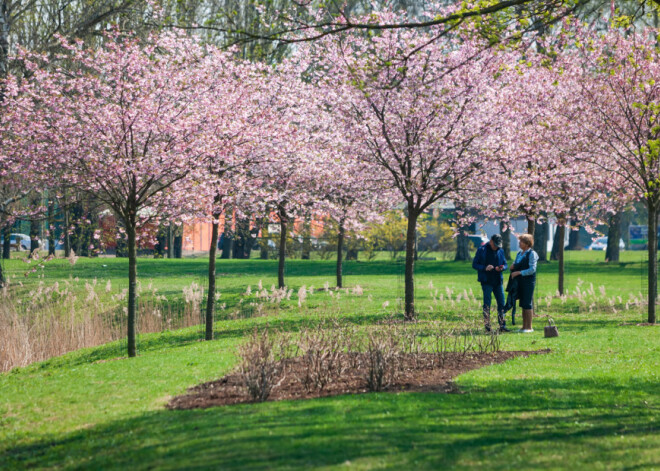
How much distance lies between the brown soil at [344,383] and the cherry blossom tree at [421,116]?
6.66m

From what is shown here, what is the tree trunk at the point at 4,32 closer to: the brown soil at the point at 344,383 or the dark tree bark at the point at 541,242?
the brown soil at the point at 344,383

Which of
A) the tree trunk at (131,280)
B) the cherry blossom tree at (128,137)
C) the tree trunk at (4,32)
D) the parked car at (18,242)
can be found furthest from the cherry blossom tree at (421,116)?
the parked car at (18,242)

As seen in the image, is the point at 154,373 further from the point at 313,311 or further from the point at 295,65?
the point at 295,65

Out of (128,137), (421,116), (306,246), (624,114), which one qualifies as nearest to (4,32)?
(128,137)

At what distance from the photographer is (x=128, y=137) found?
1321 cm

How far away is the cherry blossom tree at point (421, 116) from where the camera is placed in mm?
16750

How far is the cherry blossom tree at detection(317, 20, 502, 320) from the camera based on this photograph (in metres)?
16.8

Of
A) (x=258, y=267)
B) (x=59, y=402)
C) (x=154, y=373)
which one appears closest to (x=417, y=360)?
(x=154, y=373)

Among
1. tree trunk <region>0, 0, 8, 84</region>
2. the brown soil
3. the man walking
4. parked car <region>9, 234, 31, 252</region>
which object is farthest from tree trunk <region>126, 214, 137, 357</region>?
parked car <region>9, 234, 31, 252</region>

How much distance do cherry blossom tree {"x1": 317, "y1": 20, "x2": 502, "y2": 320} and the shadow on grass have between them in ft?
30.3

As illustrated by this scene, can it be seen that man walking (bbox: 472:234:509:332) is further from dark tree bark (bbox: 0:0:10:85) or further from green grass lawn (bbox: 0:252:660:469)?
dark tree bark (bbox: 0:0:10:85)

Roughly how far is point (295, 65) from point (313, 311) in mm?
7834

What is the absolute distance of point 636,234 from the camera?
8400 cm

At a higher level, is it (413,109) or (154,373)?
(413,109)
